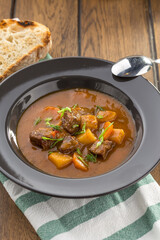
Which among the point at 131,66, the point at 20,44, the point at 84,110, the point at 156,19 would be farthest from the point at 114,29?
the point at 84,110

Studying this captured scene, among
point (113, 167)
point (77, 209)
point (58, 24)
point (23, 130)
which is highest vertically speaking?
point (58, 24)

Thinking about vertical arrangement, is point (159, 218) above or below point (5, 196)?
below

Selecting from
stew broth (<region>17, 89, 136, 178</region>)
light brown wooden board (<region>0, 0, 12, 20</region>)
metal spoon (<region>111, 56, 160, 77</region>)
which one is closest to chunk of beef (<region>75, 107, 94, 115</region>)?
stew broth (<region>17, 89, 136, 178</region>)

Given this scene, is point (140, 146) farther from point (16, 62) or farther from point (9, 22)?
point (9, 22)

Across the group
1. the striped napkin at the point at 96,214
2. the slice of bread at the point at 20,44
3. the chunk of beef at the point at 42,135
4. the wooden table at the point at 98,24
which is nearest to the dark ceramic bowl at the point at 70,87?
the chunk of beef at the point at 42,135

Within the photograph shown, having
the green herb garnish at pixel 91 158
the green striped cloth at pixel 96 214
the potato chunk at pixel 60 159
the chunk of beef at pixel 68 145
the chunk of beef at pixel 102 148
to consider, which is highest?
the chunk of beef at pixel 68 145

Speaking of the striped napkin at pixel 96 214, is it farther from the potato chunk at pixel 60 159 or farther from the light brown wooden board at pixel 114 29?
the light brown wooden board at pixel 114 29

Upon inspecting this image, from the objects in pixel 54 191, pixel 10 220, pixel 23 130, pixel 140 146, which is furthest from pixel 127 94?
pixel 10 220

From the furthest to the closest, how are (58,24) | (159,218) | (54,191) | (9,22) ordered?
(58,24)
(9,22)
(159,218)
(54,191)
